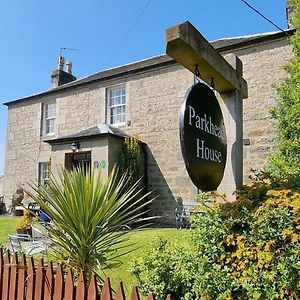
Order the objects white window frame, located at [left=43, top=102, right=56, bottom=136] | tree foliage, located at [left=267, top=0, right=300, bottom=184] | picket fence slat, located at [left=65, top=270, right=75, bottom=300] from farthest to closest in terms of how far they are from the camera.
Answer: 1. white window frame, located at [left=43, top=102, right=56, bottom=136]
2. tree foliage, located at [left=267, top=0, right=300, bottom=184]
3. picket fence slat, located at [left=65, top=270, right=75, bottom=300]

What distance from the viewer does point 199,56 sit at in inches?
125

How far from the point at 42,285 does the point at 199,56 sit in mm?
2349

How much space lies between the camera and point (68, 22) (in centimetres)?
1001

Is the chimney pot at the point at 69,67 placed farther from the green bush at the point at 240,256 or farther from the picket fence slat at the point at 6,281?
the green bush at the point at 240,256

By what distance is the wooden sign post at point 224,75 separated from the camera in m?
2.97

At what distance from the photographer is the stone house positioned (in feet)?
38.1

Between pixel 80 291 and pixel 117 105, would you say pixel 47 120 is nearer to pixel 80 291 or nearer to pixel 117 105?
pixel 117 105

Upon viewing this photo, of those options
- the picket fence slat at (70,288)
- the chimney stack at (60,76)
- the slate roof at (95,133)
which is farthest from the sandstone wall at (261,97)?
the chimney stack at (60,76)

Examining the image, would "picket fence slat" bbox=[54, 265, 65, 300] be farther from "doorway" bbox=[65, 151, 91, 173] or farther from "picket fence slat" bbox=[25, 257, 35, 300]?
"doorway" bbox=[65, 151, 91, 173]

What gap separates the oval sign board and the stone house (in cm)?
836

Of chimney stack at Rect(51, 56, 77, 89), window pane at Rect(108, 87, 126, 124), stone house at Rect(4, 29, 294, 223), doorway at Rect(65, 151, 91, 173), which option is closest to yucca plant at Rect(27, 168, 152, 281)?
stone house at Rect(4, 29, 294, 223)

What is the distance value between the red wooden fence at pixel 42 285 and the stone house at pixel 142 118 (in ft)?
30.8

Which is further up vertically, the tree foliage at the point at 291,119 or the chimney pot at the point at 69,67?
the chimney pot at the point at 69,67

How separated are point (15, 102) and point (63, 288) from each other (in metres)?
18.7
